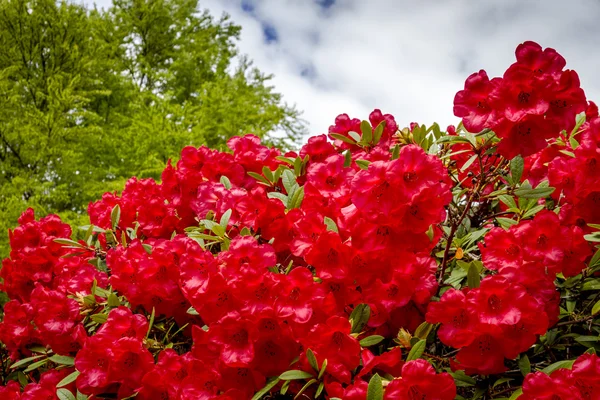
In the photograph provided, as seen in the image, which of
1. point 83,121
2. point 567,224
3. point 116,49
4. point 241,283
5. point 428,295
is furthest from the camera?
point 116,49

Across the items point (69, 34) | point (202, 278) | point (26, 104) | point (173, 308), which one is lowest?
point (173, 308)

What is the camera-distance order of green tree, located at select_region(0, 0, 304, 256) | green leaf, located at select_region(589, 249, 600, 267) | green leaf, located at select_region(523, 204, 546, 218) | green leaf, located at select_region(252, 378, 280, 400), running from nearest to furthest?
green leaf, located at select_region(252, 378, 280, 400) < green leaf, located at select_region(589, 249, 600, 267) < green leaf, located at select_region(523, 204, 546, 218) < green tree, located at select_region(0, 0, 304, 256)

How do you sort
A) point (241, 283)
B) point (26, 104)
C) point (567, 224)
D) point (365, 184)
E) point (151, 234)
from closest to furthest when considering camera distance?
point (365, 184) → point (241, 283) → point (567, 224) → point (151, 234) → point (26, 104)

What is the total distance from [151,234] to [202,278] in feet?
2.87

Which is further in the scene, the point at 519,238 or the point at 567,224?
the point at 567,224

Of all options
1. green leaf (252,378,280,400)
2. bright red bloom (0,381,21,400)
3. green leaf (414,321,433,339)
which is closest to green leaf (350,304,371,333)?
green leaf (414,321,433,339)

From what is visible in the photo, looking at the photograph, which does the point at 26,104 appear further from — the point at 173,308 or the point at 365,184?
the point at 365,184

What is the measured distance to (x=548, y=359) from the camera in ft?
5.14

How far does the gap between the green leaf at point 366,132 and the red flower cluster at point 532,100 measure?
27.0 inches

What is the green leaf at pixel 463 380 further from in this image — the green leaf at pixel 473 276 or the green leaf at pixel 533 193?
the green leaf at pixel 533 193

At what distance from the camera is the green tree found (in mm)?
7867

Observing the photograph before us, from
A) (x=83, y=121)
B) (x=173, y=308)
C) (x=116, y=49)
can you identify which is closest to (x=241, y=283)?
(x=173, y=308)

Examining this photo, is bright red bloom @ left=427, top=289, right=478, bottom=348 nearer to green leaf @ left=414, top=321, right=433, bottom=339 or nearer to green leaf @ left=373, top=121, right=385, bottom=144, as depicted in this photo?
green leaf @ left=414, top=321, right=433, bottom=339

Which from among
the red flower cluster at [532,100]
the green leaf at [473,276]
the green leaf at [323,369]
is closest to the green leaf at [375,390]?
the green leaf at [323,369]
